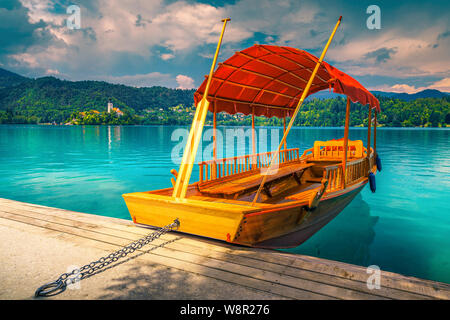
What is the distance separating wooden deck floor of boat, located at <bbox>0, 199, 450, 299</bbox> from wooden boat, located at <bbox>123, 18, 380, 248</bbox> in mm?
435

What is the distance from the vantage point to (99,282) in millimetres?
3152

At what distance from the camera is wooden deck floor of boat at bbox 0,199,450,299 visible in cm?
294

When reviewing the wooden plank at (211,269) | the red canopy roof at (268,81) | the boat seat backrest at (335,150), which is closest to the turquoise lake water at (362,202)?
the boat seat backrest at (335,150)

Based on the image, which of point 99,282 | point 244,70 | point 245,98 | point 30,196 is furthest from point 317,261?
point 30,196

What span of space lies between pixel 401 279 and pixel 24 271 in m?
4.60

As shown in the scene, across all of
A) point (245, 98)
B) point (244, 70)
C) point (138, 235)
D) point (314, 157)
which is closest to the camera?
point (138, 235)

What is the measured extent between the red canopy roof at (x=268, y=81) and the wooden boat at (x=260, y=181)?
0.02m

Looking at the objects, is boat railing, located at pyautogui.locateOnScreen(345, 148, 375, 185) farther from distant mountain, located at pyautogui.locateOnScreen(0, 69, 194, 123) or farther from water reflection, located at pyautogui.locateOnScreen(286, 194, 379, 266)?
distant mountain, located at pyautogui.locateOnScreen(0, 69, 194, 123)

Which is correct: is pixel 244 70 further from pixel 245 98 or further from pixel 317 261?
pixel 317 261

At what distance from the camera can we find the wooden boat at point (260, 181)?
4.17m

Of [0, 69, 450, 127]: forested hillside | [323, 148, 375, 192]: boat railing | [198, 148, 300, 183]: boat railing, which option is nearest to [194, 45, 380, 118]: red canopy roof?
[198, 148, 300, 183]: boat railing

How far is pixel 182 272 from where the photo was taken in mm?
3379

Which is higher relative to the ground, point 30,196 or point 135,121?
point 135,121

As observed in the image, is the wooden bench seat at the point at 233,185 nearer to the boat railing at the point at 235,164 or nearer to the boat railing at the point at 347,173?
the boat railing at the point at 235,164
